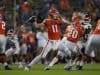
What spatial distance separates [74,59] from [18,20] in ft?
6.22

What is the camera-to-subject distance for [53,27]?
1163 cm

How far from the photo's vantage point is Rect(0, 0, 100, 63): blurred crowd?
1298 cm

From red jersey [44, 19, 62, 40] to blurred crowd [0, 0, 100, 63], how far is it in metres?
0.70

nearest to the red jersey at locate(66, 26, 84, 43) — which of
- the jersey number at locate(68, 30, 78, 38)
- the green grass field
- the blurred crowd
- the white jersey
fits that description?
the jersey number at locate(68, 30, 78, 38)

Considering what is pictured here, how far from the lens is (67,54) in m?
11.6

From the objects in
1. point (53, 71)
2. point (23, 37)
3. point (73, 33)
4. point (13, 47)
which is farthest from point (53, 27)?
point (23, 37)

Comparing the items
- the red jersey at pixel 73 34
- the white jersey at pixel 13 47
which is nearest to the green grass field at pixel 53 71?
the white jersey at pixel 13 47

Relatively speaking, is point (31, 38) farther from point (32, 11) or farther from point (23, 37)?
point (32, 11)

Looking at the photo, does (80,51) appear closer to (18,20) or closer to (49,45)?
(49,45)

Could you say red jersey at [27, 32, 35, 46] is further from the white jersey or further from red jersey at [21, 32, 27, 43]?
the white jersey

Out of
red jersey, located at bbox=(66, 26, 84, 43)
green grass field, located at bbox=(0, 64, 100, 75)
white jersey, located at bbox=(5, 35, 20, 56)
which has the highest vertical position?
red jersey, located at bbox=(66, 26, 84, 43)

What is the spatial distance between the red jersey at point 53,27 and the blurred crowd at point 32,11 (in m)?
0.70

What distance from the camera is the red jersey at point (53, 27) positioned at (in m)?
11.6

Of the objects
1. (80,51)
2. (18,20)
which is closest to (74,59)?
(80,51)
